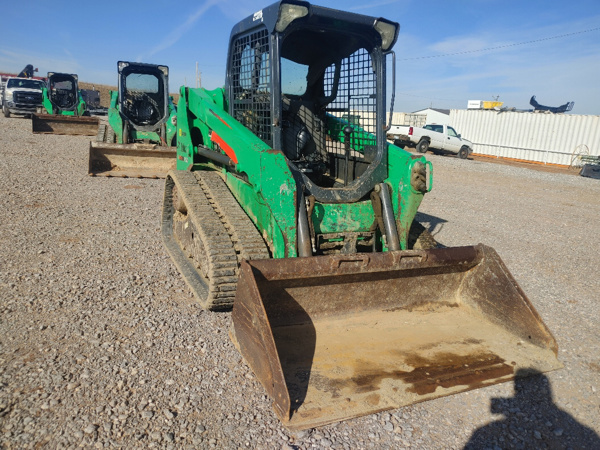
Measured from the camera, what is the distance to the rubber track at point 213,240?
352cm

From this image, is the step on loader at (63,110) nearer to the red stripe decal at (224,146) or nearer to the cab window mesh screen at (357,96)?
the red stripe decal at (224,146)

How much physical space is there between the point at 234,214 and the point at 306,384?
5.81 ft

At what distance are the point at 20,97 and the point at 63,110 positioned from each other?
17.0ft

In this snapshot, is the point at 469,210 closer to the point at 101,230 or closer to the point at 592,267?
the point at 592,267

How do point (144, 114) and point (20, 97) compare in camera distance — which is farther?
point (20, 97)

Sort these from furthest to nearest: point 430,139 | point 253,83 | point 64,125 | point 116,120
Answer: point 430,139 < point 64,125 < point 116,120 < point 253,83

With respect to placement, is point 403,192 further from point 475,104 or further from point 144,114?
point 475,104

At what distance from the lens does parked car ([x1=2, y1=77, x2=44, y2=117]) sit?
72.4ft

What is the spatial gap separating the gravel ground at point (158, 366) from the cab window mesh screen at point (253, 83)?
5.59 ft

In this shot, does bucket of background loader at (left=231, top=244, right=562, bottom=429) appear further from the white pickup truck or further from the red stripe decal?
the white pickup truck

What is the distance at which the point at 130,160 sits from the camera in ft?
32.7

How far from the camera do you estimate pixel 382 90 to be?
432 centimetres

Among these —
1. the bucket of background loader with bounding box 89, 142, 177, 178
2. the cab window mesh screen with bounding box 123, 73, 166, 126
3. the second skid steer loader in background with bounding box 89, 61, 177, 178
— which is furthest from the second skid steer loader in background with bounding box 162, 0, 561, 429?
the cab window mesh screen with bounding box 123, 73, 166, 126

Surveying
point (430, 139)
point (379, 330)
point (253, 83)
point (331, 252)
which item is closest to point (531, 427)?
point (379, 330)
